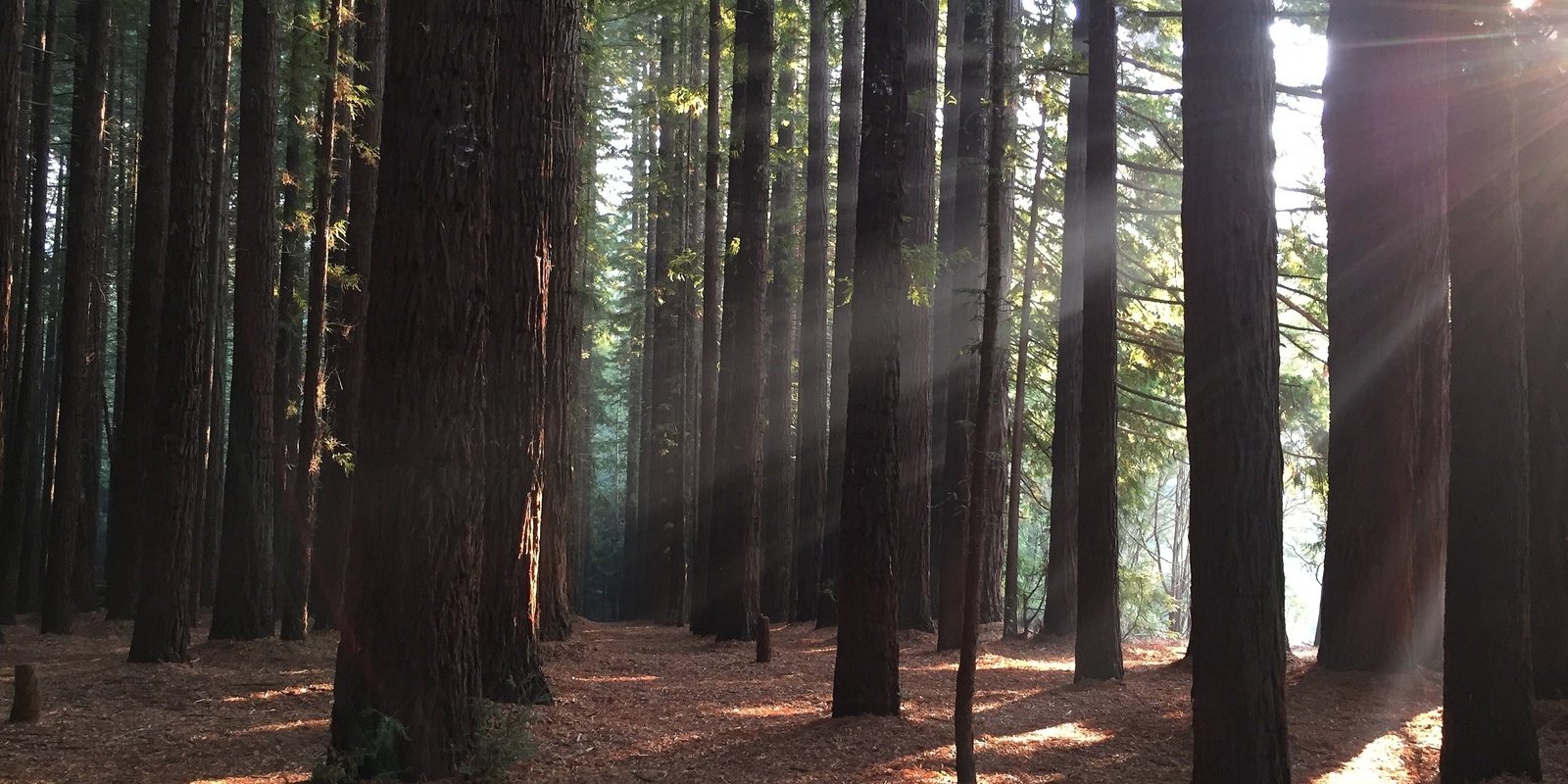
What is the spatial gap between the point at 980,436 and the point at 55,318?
27.0 meters

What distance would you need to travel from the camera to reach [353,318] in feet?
46.8

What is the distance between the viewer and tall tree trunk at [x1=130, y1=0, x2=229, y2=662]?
11531 millimetres

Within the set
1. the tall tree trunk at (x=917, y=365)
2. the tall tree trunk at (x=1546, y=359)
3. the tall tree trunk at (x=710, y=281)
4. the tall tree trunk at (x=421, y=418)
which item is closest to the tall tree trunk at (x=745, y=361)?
the tall tree trunk at (x=710, y=281)

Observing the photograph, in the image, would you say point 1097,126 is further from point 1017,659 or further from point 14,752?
point 14,752

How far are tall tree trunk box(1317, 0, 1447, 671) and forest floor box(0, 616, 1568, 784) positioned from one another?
2.10ft

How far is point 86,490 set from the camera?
73.5 feet

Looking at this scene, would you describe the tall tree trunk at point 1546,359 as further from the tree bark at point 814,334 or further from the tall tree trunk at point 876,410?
the tree bark at point 814,334

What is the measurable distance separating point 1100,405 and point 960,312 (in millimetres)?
6075

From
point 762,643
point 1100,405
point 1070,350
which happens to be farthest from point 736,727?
point 1070,350

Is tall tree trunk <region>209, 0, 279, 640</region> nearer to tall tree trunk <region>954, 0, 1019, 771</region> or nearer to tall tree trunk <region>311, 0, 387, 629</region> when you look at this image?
tall tree trunk <region>311, 0, 387, 629</region>

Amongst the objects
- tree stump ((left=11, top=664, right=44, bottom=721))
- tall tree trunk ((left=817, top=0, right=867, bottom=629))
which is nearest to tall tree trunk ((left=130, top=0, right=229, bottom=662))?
tree stump ((left=11, top=664, right=44, bottom=721))

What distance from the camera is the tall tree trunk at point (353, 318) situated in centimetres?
1330

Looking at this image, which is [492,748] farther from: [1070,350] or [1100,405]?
[1070,350]

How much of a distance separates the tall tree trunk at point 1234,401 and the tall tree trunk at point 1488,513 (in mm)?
1553
